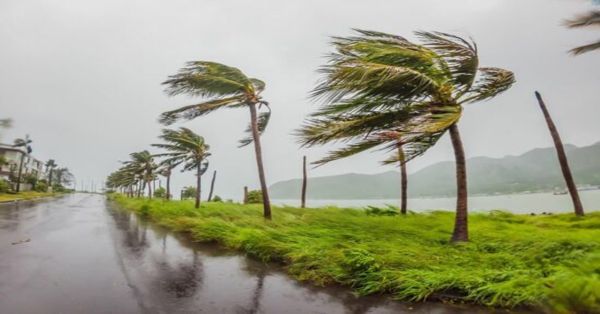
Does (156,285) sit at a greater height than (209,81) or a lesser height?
lesser

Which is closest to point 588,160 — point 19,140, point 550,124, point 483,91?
point 550,124

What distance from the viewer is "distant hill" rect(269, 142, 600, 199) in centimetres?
7381

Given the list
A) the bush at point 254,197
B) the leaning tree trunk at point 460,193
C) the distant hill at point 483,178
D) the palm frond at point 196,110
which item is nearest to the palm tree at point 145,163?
the bush at point 254,197

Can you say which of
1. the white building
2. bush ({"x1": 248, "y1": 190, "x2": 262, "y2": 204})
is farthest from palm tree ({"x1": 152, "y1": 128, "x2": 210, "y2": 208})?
the white building

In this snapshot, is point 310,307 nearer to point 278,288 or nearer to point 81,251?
point 278,288

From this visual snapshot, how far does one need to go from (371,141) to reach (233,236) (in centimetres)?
445

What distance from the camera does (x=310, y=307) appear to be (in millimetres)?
4168

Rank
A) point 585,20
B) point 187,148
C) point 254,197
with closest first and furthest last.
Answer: point 585,20, point 187,148, point 254,197

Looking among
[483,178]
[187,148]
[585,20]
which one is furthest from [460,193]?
[483,178]

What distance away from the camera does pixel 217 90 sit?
12.0m

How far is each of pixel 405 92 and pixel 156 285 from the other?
602cm

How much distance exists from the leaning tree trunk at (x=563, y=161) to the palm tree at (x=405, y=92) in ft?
26.4

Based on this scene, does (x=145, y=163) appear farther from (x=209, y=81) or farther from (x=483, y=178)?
(x=483, y=178)

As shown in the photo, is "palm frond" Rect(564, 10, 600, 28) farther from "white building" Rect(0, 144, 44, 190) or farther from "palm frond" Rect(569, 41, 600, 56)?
"white building" Rect(0, 144, 44, 190)
